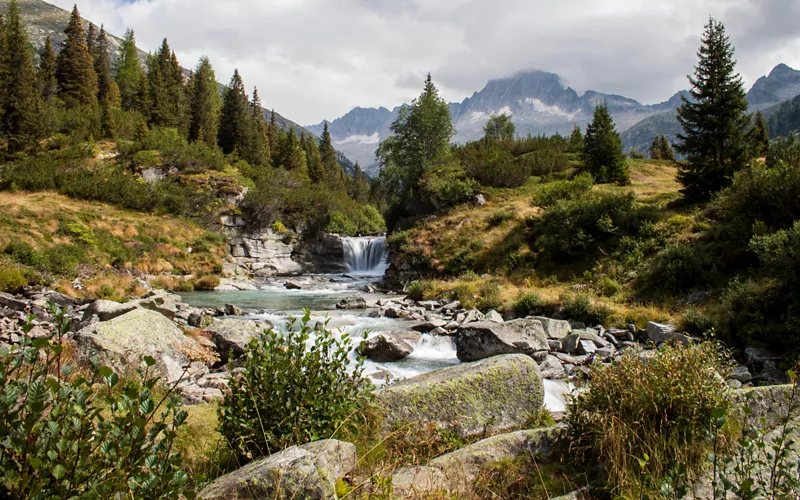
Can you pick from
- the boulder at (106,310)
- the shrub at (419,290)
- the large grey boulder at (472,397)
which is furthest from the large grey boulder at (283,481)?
the shrub at (419,290)

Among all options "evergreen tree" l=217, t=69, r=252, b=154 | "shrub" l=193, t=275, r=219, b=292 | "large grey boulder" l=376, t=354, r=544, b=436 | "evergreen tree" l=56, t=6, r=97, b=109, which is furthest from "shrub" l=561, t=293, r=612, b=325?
"evergreen tree" l=56, t=6, r=97, b=109

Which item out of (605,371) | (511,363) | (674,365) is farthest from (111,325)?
(674,365)

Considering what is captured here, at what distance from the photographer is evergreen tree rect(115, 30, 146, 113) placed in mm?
55791

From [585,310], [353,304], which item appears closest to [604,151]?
[585,310]

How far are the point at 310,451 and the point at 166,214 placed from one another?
35.9m

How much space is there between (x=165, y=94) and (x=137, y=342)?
56140 millimetres

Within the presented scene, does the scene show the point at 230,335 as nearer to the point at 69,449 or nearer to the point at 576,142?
the point at 69,449

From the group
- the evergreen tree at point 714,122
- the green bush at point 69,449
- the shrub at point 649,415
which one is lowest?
the shrub at point 649,415

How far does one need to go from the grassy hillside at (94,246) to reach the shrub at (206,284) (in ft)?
2.34

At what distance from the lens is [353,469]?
3240mm

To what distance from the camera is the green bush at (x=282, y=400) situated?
140 inches

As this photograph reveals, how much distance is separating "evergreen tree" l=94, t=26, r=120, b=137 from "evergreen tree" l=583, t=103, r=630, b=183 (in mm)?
48328

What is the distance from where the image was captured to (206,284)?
81.6ft

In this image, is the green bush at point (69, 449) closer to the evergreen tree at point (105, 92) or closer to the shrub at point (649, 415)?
the shrub at point (649, 415)
